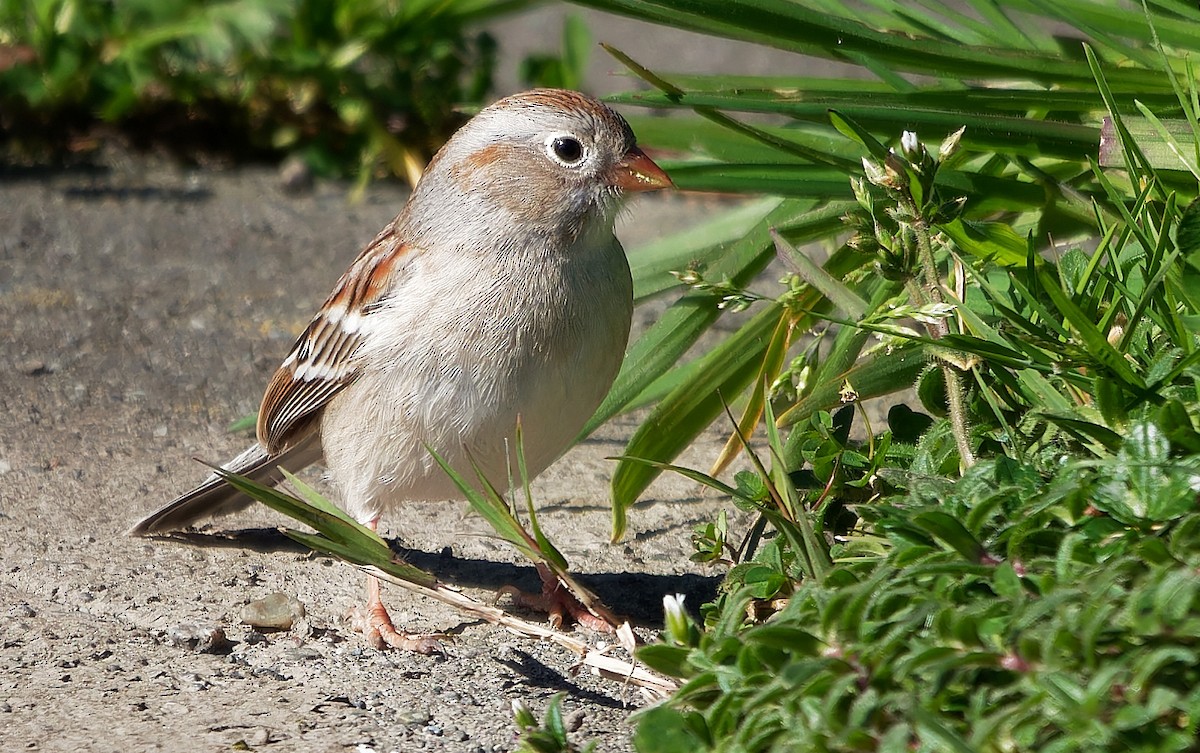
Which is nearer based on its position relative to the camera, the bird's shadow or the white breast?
the white breast

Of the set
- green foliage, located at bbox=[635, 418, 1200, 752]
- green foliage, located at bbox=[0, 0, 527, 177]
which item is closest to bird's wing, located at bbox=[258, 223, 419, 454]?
green foliage, located at bbox=[635, 418, 1200, 752]

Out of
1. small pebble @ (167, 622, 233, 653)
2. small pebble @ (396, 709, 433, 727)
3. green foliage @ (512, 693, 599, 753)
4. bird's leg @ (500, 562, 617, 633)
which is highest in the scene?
green foliage @ (512, 693, 599, 753)

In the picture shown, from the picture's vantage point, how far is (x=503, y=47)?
9.02 m

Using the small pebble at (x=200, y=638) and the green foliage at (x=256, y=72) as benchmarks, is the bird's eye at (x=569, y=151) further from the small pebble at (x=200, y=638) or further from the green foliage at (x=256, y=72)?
the green foliage at (x=256, y=72)

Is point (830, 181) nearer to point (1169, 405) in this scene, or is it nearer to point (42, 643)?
point (1169, 405)

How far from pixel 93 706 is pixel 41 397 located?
214 centimetres

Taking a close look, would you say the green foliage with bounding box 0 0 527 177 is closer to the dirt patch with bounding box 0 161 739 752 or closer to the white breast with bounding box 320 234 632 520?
the dirt patch with bounding box 0 161 739 752

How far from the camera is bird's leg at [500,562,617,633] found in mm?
3451

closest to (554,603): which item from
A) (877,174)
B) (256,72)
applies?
(877,174)

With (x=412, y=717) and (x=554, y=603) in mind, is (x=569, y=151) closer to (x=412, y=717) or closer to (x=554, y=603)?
(x=554, y=603)

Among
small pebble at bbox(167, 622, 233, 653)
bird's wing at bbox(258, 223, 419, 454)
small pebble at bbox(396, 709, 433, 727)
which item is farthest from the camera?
bird's wing at bbox(258, 223, 419, 454)

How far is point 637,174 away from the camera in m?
3.48

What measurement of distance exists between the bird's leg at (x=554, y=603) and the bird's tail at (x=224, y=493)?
73 cm

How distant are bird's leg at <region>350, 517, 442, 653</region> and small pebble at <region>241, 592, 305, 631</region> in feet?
0.46
